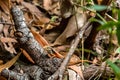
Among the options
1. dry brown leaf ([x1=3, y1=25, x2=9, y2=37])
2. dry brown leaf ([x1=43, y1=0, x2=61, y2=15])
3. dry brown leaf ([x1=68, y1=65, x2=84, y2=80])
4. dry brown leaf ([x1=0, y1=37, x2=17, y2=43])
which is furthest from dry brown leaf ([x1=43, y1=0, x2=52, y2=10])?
dry brown leaf ([x1=68, y1=65, x2=84, y2=80])

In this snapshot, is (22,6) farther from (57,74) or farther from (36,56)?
(57,74)

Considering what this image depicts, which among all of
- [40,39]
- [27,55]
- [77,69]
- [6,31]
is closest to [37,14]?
[6,31]

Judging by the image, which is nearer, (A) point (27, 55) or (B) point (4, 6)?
(A) point (27, 55)

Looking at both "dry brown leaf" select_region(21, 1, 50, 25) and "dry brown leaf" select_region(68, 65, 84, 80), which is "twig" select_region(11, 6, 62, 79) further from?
"dry brown leaf" select_region(21, 1, 50, 25)

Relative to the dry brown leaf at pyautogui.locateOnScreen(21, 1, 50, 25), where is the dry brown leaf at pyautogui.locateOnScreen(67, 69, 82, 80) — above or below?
below

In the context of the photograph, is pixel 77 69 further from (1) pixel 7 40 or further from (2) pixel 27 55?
(1) pixel 7 40

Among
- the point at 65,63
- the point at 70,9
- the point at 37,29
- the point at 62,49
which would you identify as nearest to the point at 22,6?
the point at 37,29

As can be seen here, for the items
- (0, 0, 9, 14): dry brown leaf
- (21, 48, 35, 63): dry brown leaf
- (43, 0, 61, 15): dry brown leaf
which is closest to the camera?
(21, 48, 35, 63): dry brown leaf
